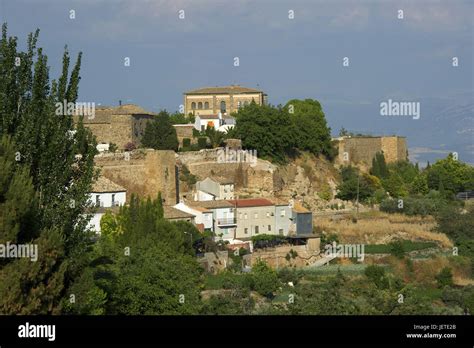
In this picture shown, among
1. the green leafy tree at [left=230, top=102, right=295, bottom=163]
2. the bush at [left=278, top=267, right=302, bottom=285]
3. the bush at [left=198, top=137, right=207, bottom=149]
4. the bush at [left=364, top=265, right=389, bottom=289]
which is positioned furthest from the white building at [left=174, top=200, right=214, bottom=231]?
the bush at [left=364, top=265, right=389, bottom=289]

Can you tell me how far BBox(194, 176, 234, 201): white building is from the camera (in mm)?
38469

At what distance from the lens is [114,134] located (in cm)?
4028

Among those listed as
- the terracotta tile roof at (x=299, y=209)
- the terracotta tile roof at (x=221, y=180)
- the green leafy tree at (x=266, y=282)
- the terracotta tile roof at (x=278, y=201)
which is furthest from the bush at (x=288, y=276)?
the terracotta tile roof at (x=221, y=180)

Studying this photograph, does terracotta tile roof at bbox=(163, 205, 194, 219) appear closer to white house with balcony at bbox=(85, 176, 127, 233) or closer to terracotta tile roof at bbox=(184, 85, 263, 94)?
white house with balcony at bbox=(85, 176, 127, 233)

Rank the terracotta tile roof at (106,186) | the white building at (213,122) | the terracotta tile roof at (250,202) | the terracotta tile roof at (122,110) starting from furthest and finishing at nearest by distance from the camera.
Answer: the white building at (213,122), the terracotta tile roof at (122,110), the terracotta tile roof at (250,202), the terracotta tile roof at (106,186)

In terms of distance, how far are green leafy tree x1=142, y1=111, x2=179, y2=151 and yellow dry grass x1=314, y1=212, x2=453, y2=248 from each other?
6.45 m

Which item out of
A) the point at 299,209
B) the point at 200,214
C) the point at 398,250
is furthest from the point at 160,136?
the point at 398,250

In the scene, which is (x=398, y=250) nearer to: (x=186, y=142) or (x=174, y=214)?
(x=174, y=214)

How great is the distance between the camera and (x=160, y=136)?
3962cm

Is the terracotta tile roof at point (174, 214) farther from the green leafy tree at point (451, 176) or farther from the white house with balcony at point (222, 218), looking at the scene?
the green leafy tree at point (451, 176)

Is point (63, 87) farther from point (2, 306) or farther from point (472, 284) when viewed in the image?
point (472, 284)

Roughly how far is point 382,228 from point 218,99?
21567mm

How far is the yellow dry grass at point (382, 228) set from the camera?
39.3m

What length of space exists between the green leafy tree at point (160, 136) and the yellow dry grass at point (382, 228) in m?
6.45
